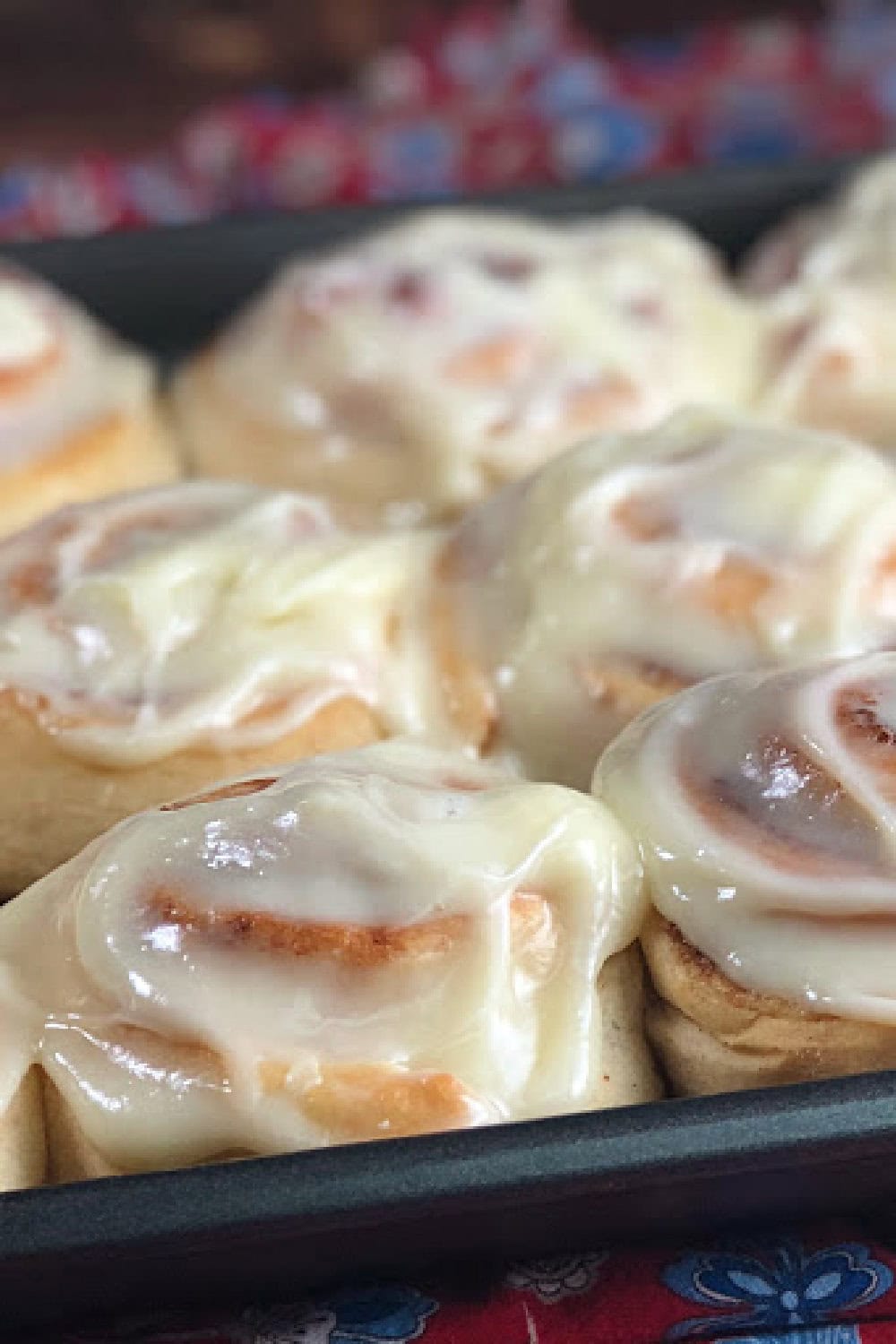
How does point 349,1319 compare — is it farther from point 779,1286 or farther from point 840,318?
point 840,318

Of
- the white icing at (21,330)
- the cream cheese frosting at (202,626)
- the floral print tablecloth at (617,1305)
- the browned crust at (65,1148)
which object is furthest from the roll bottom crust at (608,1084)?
the white icing at (21,330)

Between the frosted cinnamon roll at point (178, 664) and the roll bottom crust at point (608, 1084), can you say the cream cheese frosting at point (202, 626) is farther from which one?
the roll bottom crust at point (608, 1084)

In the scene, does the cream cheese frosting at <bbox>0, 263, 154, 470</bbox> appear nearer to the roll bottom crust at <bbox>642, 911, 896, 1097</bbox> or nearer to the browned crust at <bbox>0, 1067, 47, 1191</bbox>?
the browned crust at <bbox>0, 1067, 47, 1191</bbox>

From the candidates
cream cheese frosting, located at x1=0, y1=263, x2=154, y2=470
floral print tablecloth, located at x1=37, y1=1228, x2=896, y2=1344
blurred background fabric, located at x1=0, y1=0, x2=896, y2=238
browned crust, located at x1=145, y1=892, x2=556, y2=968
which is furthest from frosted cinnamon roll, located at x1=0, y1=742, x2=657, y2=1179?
blurred background fabric, located at x1=0, y1=0, x2=896, y2=238

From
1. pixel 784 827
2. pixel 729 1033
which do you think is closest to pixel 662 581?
pixel 784 827

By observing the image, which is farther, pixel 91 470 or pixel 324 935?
pixel 91 470

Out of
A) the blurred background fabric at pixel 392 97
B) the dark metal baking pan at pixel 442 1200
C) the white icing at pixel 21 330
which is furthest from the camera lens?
the blurred background fabric at pixel 392 97

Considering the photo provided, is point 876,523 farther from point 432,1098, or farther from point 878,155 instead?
point 878,155
